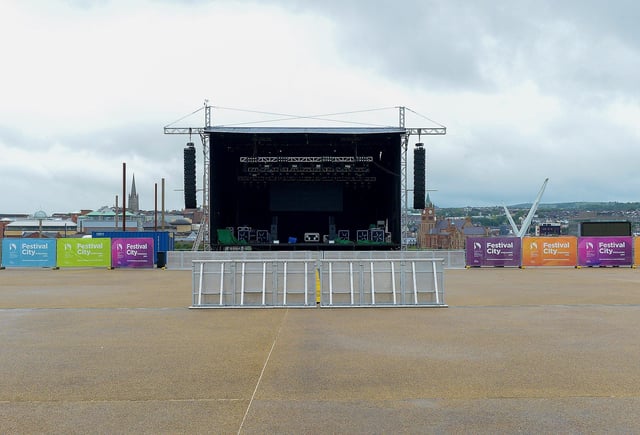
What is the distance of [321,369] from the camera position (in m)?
7.71

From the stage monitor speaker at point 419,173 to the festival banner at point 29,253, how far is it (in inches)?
775

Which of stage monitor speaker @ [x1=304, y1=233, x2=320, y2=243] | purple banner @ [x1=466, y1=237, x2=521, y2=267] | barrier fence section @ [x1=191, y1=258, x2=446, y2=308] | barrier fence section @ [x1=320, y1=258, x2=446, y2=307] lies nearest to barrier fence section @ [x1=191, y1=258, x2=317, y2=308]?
barrier fence section @ [x1=191, y1=258, x2=446, y2=308]

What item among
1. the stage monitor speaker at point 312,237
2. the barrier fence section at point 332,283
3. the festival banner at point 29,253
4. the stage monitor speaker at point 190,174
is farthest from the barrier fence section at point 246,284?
the stage monitor speaker at point 312,237

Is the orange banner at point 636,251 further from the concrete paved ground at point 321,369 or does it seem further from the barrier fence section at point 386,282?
the barrier fence section at point 386,282

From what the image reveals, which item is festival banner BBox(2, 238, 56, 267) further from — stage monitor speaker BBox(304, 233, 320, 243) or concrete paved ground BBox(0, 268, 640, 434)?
concrete paved ground BBox(0, 268, 640, 434)

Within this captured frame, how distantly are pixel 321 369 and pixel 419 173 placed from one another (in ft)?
78.0

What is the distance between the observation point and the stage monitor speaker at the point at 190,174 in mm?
30422

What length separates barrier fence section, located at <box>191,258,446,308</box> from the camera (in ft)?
47.1

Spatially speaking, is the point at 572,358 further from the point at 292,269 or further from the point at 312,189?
the point at 312,189

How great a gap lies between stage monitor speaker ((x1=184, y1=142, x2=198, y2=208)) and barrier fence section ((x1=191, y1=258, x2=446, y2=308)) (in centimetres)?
1697

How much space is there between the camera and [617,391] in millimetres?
6578

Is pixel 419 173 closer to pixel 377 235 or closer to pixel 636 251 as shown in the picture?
pixel 377 235

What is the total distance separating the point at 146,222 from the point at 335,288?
157362 millimetres

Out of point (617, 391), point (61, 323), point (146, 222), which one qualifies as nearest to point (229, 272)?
point (61, 323)
